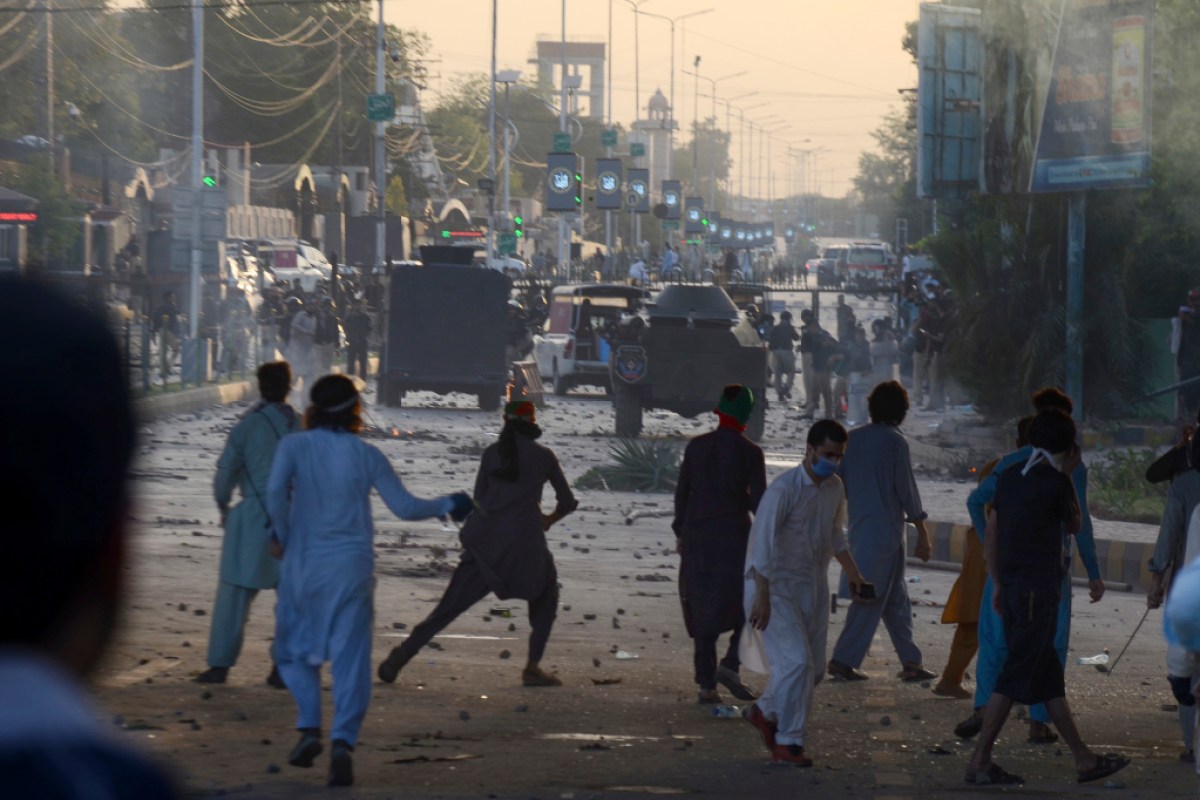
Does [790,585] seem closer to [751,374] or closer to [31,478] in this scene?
[31,478]

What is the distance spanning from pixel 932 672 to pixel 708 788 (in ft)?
11.0

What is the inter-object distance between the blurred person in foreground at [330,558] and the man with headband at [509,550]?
187cm

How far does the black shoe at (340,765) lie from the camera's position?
21.9 ft

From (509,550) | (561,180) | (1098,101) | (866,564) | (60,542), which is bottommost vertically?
(866,564)

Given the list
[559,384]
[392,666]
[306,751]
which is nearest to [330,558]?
[306,751]

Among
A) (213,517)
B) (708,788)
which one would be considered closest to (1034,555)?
(708,788)

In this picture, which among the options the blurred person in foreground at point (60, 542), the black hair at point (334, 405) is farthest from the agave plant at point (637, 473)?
the blurred person in foreground at point (60, 542)

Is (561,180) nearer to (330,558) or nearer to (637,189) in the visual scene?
(637,189)

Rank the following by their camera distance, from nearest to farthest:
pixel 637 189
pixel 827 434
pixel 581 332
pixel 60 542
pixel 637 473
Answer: pixel 60 542 → pixel 827 434 → pixel 637 473 → pixel 581 332 → pixel 637 189

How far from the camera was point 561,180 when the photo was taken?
2074 inches

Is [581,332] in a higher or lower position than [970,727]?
higher

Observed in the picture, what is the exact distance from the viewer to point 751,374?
84.4 feet

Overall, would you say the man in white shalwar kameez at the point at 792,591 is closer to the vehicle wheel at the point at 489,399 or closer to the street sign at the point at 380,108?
the vehicle wheel at the point at 489,399

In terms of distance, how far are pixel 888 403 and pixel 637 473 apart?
10911 millimetres
